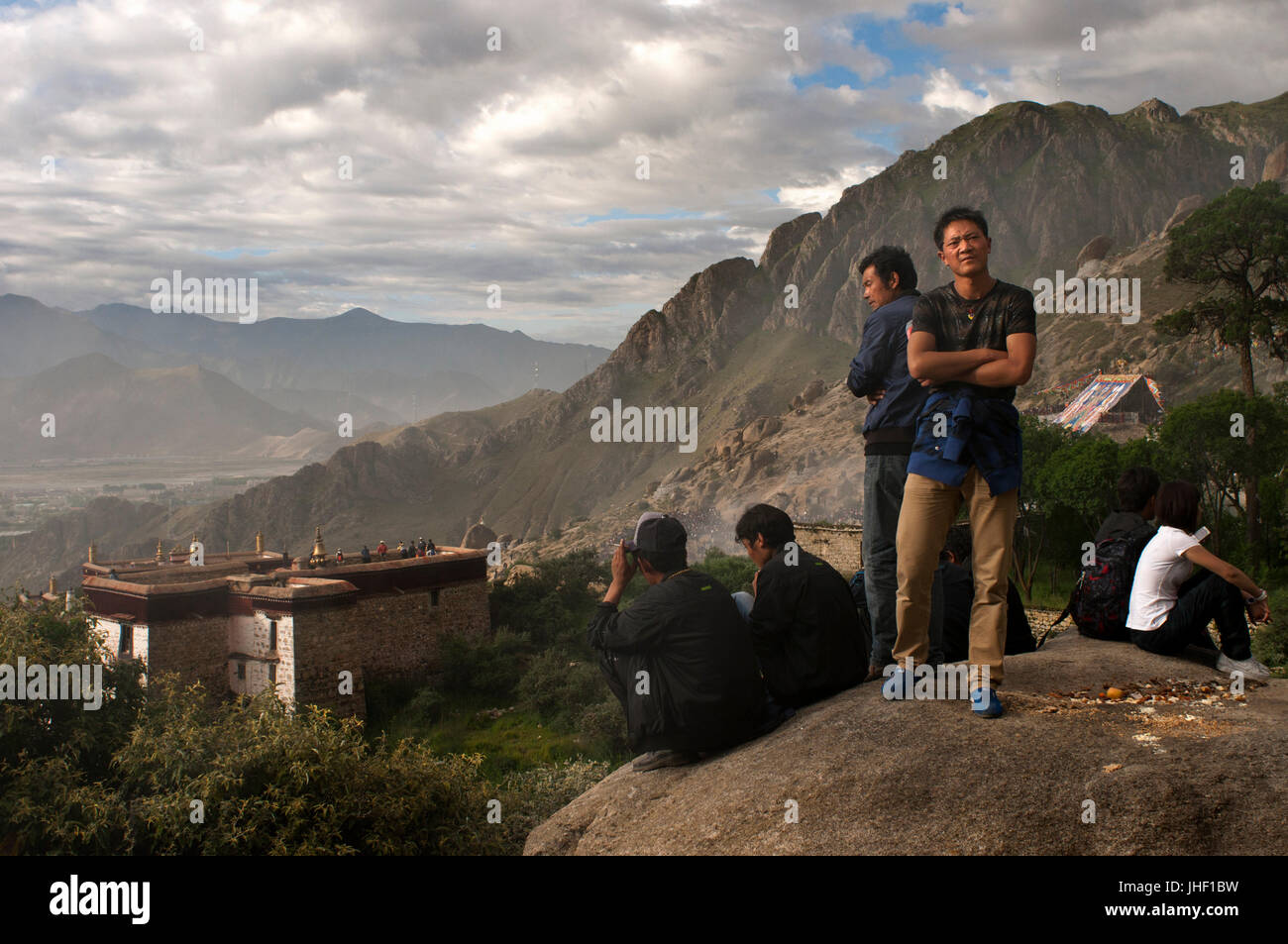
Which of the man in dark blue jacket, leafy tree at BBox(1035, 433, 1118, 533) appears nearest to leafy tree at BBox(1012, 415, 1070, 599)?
leafy tree at BBox(1035, 433, 1118, 533)

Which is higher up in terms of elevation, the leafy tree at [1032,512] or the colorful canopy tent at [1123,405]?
the colorful canopy tent at [1123,405]

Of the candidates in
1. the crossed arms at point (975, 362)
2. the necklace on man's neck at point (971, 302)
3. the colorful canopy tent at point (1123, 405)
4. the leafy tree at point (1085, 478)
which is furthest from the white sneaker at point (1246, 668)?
the colorful canopy tent at point (1123, 405)

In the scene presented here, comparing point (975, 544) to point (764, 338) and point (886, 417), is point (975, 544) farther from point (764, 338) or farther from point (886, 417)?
point (764, 338)

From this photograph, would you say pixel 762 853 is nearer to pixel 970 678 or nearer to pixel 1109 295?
pixel 970 678

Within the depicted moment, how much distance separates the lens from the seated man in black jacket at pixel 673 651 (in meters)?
A: 6.14

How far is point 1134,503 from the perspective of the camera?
8422 mm

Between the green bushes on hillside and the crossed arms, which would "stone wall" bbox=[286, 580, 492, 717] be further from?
the crossed arms

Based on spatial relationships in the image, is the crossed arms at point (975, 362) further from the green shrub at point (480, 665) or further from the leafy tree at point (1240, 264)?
the leafy tree at point (1240, 264)

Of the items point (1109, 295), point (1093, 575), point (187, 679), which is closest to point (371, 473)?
point (1109, 295)

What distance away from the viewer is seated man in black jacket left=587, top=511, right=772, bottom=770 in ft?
20.1

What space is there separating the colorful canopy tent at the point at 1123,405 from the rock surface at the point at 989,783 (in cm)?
5458

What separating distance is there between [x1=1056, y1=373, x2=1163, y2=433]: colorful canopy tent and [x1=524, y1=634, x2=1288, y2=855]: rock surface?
179ft

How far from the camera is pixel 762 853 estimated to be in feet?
16.8

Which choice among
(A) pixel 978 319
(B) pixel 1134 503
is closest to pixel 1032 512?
(B) pixel 1134 503
